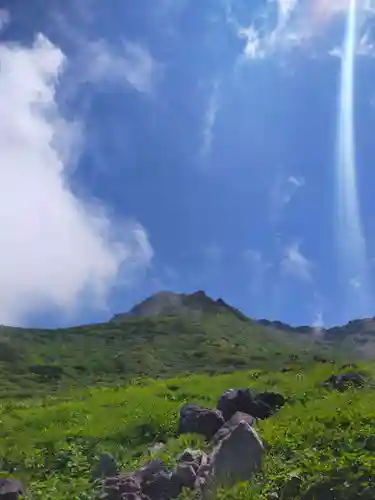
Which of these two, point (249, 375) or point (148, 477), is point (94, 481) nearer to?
point (148, 477)

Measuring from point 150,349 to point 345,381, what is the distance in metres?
100

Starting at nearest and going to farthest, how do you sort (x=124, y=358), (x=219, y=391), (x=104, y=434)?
1. (x=104, y=434)
2. (x=219, y=391)
3. (x=124, y=358)

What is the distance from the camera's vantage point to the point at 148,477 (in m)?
16.1

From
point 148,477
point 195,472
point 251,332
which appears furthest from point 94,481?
point 251,332

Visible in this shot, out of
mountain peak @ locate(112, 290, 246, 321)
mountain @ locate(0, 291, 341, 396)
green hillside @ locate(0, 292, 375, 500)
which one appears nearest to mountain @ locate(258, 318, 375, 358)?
mountain @ locate(0, 291, 341, 396)

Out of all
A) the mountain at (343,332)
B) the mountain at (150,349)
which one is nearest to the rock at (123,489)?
the mountain at (150,349)

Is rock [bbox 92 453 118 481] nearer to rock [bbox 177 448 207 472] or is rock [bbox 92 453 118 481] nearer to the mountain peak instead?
rock [bbox 177 448 207 472]

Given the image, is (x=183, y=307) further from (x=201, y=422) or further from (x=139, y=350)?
(x=201, y=422)

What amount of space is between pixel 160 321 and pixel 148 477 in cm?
14478

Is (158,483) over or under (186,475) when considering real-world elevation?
under

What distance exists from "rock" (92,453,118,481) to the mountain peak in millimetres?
152629

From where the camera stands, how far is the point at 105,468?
1891cm

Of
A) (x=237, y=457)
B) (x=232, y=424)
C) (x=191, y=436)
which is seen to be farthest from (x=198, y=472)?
(x=191, y=436)

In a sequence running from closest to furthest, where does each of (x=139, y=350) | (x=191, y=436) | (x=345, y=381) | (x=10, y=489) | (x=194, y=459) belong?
(x=194, y=459), (x=10, y=489), (x=191, y=436), (x=345, y=381), (x=139, y=350)
